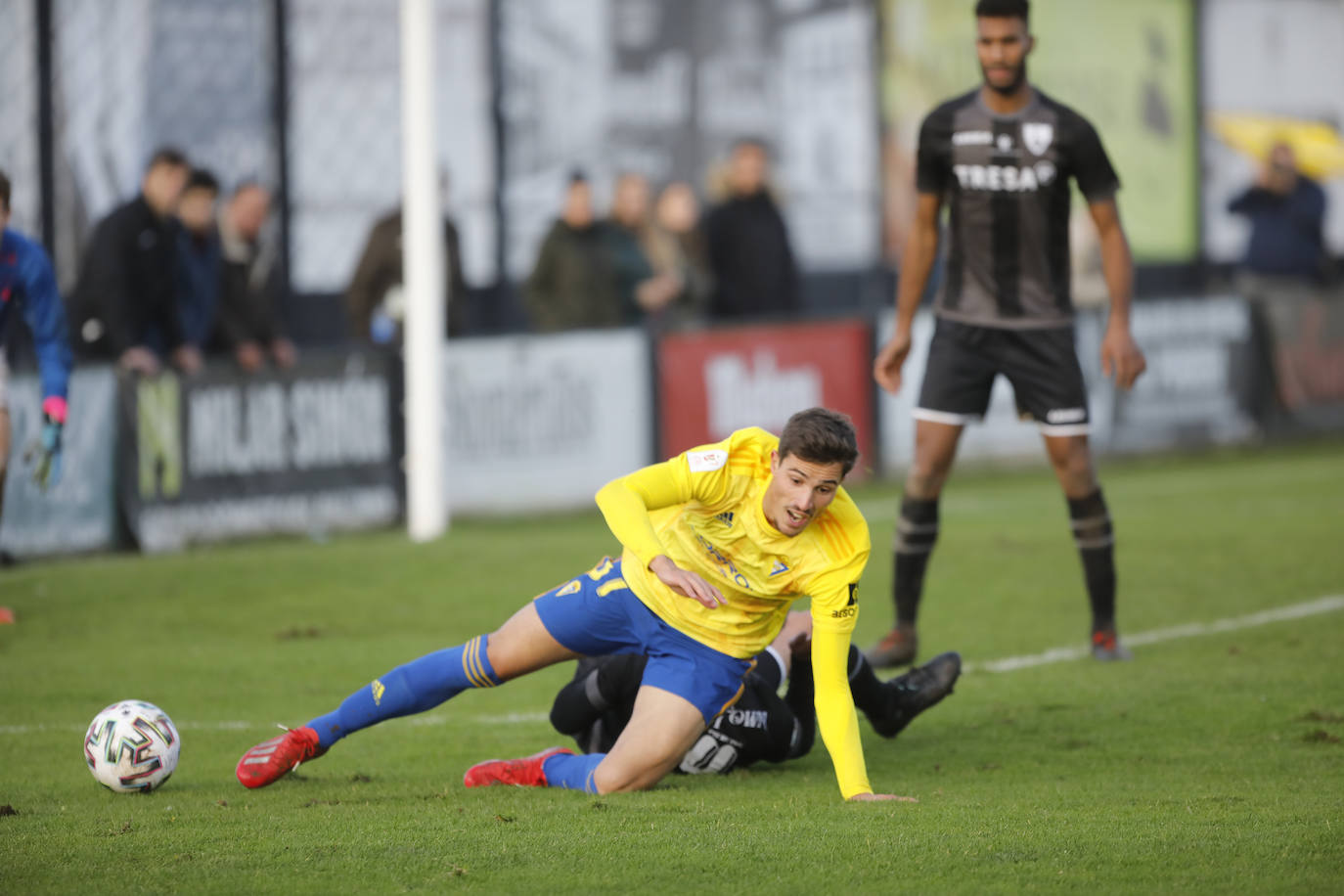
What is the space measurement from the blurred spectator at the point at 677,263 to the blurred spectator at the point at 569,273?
2.06 feet

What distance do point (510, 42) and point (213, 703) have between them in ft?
35.5

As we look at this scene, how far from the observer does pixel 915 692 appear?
236 inches

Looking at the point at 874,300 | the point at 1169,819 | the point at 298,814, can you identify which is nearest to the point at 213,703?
the point at 298,814

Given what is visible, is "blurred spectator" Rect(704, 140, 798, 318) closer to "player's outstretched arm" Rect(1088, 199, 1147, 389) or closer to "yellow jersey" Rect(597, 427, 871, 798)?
"player's outstretched arm" Rect(1088, 199, 1147, 389)

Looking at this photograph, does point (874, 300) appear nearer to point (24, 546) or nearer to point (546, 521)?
point (546, 521)

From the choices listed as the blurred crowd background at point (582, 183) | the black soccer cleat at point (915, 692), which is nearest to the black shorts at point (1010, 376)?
the black soccer cleat at point (915, 692)

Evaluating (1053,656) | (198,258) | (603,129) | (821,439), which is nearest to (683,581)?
(821,439)

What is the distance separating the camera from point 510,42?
54.5ft

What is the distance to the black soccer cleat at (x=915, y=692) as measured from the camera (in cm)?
597

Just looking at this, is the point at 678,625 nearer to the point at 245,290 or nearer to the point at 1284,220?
the point at 245,290

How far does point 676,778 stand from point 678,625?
61cm

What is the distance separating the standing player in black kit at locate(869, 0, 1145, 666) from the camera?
23.3ft

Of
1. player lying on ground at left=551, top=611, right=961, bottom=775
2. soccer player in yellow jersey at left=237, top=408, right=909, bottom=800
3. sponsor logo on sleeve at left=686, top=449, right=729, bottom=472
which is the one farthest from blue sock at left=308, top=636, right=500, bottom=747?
sponsor logo on sleeve at left=686, top=449, right=729, bottom=472

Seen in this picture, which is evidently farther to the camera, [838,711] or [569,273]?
[569,273]
